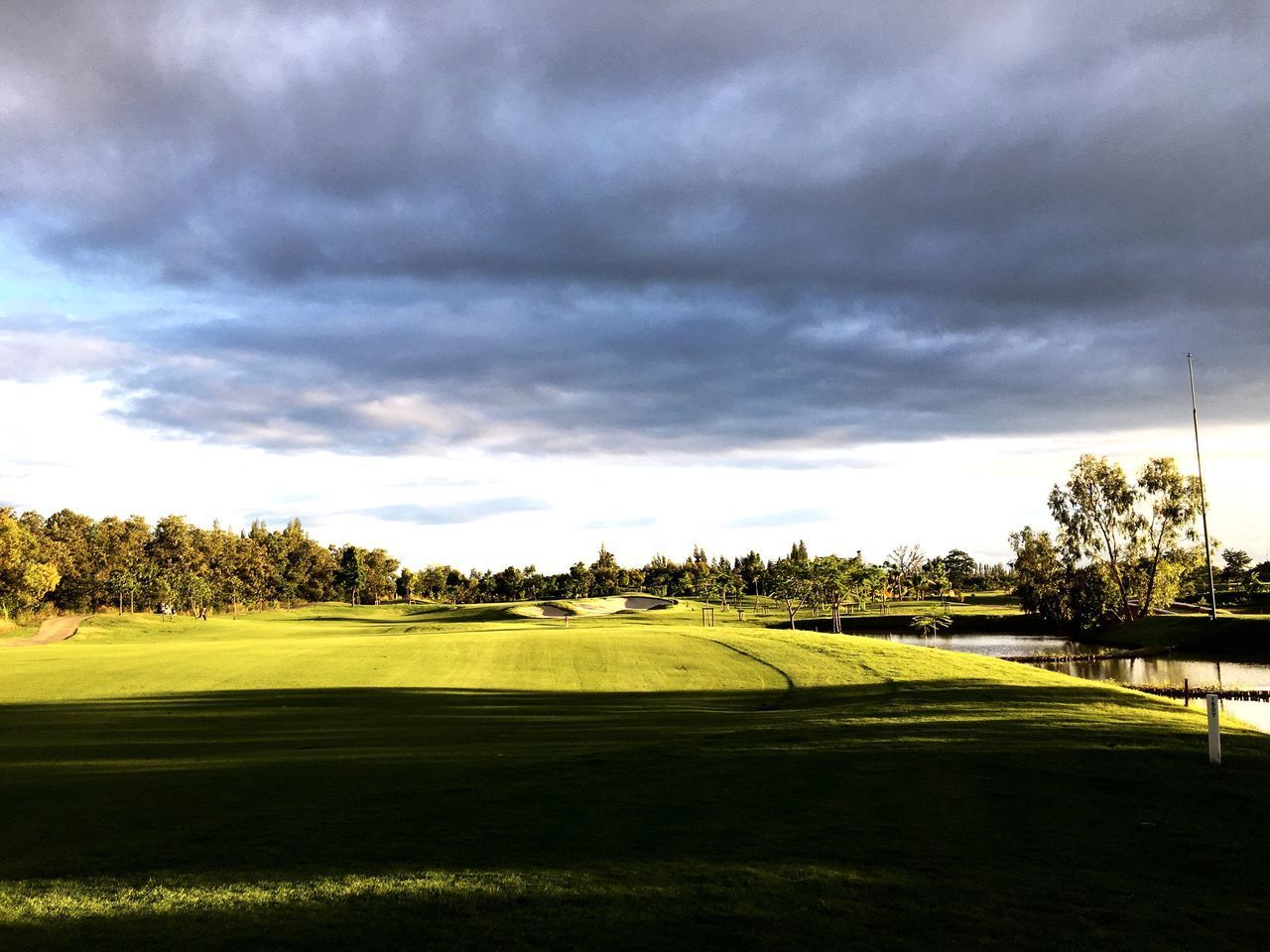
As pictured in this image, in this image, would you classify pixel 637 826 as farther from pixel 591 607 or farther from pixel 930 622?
pixel 591 607

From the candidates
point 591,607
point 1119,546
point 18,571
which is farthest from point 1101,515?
point 18,571

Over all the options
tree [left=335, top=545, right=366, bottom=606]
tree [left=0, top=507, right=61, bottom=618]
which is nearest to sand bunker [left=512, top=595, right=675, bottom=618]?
tree [left=0, top=507, right=61, bottom=618]

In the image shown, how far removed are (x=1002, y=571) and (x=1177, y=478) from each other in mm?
120612

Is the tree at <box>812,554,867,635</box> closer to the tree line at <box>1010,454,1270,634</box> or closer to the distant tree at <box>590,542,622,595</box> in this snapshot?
the tree line at <box>1010,454,1270,634</box>

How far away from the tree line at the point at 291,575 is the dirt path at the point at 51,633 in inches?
417

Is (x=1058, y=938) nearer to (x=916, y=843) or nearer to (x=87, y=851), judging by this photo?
(x=916, y=843)

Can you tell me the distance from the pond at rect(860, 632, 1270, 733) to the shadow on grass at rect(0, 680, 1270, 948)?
26.0 metres

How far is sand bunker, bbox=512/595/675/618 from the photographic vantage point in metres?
96.6

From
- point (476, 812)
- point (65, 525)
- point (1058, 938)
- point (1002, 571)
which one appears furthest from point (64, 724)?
point (1002, 571)

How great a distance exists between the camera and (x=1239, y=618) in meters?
71.4

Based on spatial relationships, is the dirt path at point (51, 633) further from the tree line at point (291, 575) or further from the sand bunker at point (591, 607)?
the sand bunker at point (591, 607)

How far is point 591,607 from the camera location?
4402 inches

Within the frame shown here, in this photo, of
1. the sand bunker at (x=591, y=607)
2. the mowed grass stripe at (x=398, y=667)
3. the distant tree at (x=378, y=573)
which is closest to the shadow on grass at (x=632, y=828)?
the mowed grass stripe at (x=398, y=667)

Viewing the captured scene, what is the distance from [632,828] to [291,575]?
151879 millimetres
